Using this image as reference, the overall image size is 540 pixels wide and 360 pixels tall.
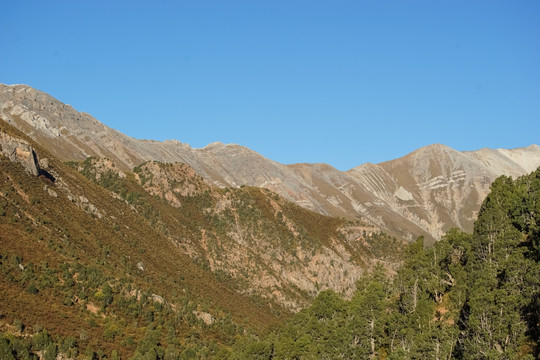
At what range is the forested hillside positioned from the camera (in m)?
61.1

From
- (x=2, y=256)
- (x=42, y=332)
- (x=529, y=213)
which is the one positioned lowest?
(x=42, y=332)

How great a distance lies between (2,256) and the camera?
99562 mm

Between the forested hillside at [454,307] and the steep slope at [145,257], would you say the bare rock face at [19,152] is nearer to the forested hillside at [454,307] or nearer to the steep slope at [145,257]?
the steep slope at [145,257]

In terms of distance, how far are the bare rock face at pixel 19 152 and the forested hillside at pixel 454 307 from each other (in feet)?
223

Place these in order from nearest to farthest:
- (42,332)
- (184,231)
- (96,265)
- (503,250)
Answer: (503,250), (42,332), (96,265), (184,231)

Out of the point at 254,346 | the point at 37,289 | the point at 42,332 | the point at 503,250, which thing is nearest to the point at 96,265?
the point at 37,289

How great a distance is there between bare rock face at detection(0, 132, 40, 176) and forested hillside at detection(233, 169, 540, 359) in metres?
68.1

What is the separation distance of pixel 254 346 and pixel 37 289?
3896cm

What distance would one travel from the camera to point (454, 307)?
7831cm

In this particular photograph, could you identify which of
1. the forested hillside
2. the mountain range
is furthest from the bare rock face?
the forested hillside

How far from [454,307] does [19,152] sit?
103 m

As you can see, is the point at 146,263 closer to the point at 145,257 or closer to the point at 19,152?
the point at 145,257

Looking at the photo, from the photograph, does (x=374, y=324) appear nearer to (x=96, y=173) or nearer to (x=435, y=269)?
(x=435, y=269)

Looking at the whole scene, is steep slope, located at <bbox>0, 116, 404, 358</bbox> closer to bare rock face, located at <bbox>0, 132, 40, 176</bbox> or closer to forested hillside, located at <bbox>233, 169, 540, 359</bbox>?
bare rock face, located at <bbox>0, 132, 40, 176</bbox>
